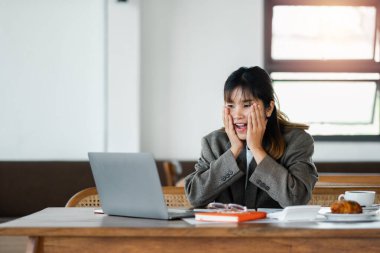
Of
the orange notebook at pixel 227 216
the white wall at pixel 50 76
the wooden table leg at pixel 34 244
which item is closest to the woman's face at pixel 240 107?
the orange notebook at pixel 227 216

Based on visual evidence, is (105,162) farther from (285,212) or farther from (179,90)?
(179,90)

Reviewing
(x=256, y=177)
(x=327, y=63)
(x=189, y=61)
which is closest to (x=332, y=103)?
(x=327, y=63)

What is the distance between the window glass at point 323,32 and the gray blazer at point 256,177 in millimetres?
4442

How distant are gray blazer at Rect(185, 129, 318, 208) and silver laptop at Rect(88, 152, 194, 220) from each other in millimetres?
432

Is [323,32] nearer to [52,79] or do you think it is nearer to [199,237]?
[52,79]

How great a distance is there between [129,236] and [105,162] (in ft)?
1.27

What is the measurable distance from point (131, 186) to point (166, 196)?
2.90 feet

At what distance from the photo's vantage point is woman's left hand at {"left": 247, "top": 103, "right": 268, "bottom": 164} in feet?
9.87

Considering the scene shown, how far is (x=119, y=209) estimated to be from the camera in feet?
8.28

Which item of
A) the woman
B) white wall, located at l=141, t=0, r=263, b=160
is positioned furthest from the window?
the woman

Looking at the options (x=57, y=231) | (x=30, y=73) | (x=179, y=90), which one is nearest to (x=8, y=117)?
(x=30, y=73)

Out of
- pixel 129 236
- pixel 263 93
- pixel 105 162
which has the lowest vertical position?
pixel 129 236

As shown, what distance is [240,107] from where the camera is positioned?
3.07m

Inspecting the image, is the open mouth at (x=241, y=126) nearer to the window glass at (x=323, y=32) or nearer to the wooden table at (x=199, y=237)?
the wooden table at (x=199, y=237)
